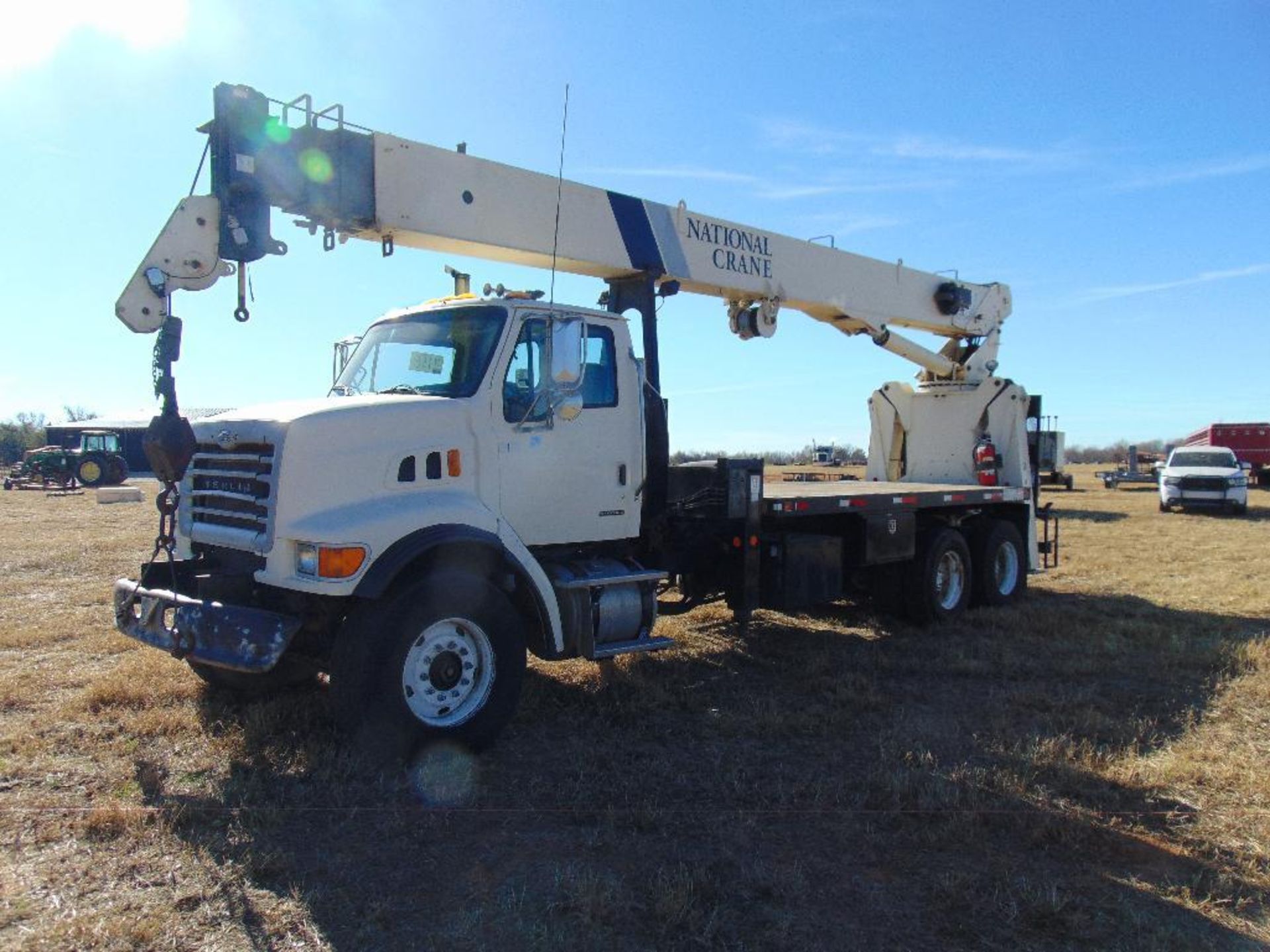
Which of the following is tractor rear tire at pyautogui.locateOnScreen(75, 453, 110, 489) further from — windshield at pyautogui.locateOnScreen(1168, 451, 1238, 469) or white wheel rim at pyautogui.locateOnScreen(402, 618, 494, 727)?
windshield at pyautogui.locateOnScreen(1168, 451, 1238, 469)

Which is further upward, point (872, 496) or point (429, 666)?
point (872, 496)

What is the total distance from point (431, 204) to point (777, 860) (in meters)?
4.66

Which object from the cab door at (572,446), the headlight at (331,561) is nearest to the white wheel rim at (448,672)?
the headlight at (331,561)

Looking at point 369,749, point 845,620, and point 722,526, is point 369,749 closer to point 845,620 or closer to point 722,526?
point 722,526

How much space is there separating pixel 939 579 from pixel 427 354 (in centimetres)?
618

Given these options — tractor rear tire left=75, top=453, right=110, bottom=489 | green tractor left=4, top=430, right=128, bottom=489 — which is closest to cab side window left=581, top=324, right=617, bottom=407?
green tractor left=4, top=430, right=128, bottom=489

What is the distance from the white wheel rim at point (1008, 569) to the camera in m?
10.8

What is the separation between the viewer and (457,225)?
6.50 meters

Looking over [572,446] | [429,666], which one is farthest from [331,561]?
[572,446]

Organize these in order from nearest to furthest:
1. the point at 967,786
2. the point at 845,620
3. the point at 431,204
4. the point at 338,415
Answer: the point at 967,786
the point at 338,415
the point at 431,204
the point at 845,620

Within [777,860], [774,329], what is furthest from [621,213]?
[777,860]

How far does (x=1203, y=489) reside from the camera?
24547 mm

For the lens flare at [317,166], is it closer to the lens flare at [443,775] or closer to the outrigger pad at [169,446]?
the outrigger pad at [169,446]

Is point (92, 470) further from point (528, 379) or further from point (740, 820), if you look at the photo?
point (740, 820)
